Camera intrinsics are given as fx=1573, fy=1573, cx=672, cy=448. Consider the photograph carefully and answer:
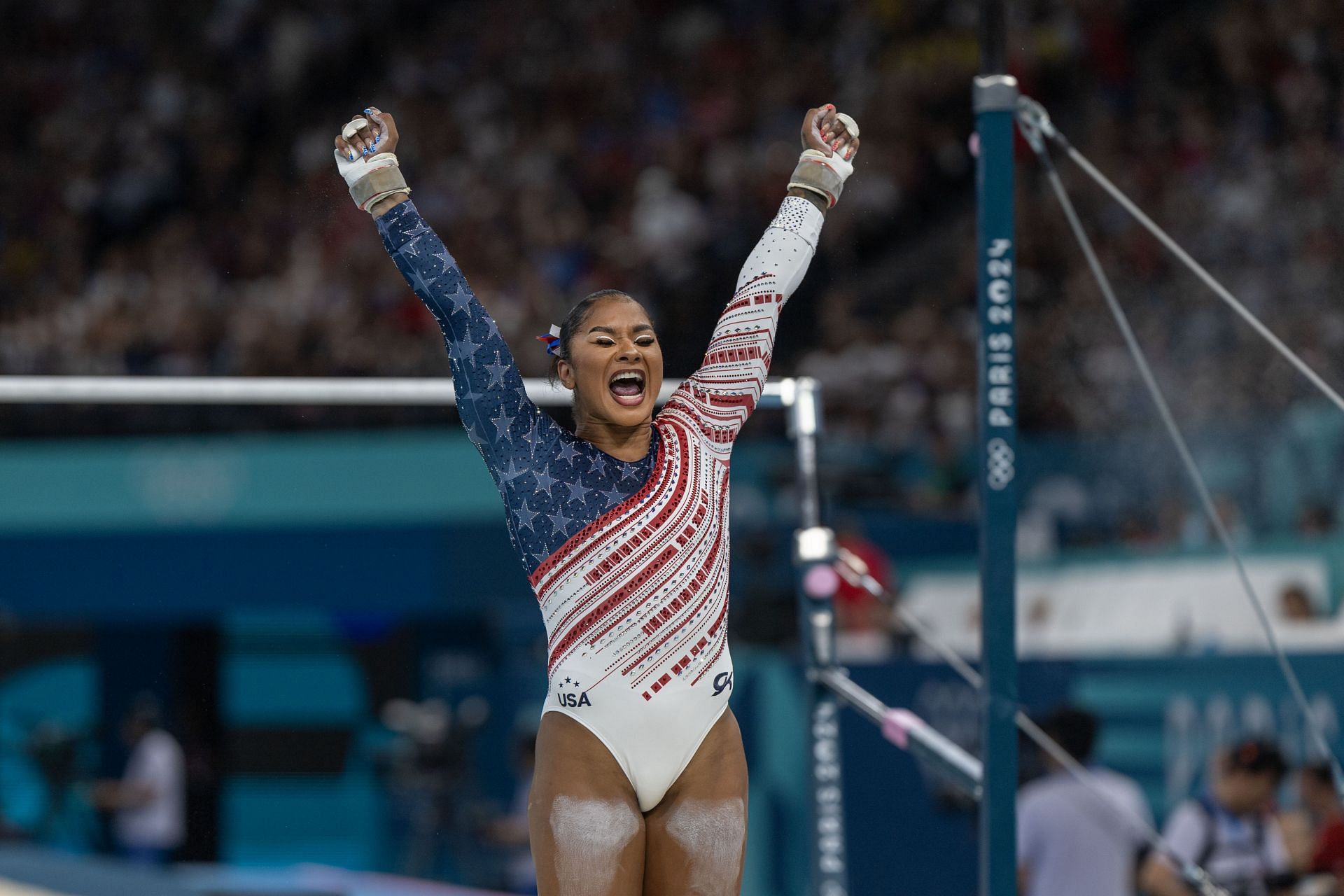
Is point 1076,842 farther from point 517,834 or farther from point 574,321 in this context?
point 517,834

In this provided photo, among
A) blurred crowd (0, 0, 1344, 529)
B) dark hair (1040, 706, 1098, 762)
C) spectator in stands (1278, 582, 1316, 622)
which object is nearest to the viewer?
dark hair (1040, 706, 1098, 762)

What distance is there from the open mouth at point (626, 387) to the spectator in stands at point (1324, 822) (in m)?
3.95

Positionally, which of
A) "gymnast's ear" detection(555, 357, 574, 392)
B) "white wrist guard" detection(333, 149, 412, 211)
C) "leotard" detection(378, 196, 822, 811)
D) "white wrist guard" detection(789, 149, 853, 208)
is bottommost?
"leotard" detection(378, 196, 822, 811)

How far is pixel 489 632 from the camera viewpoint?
11.3 metres

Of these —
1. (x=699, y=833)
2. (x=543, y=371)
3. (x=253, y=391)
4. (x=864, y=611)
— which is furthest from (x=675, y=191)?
(x=699, y=833)

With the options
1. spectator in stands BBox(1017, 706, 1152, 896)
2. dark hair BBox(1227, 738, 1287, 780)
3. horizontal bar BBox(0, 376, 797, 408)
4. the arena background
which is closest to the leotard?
horizontal bar BBox(0, 376, 797, 408)

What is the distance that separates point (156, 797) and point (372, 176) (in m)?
8.07

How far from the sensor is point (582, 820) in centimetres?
249

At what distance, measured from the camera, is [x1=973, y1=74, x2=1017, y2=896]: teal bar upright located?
2.72 metres

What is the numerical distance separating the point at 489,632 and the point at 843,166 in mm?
8677

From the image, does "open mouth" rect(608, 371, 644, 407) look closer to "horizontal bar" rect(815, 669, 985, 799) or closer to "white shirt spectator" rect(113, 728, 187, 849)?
"horizontal bar" rect(815, 669, 985, 799)

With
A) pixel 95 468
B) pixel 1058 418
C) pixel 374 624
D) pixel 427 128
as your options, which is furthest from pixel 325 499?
pixel 1058 418

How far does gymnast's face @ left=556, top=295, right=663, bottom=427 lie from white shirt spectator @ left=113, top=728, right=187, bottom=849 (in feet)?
26.1

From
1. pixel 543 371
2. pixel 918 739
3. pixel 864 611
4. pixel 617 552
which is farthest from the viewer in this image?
pixel 543 371
